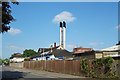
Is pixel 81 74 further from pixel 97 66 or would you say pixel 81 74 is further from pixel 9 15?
pixel 9 15

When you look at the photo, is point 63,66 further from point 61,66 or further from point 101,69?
point 101,69

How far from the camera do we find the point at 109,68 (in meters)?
17.5

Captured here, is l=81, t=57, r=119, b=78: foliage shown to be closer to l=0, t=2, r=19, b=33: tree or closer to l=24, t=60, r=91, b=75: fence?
l=24, t=60, r=91, b=75: fence

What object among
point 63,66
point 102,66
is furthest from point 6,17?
point 63,66

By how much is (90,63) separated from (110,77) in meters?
3.13

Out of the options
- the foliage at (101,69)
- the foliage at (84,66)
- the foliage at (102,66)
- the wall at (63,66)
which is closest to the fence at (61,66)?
the wall at (63,66)

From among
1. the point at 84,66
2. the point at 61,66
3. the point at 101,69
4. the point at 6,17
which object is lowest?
the point at 61,66

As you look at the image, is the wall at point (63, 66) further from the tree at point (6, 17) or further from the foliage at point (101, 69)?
the tree at point (6, 17)

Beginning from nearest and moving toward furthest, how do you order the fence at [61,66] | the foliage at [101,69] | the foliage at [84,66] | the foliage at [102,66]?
the foliage at [101,69]
the foliage at [102,66]
the foliage at [84,66]
the fence at [61,66]

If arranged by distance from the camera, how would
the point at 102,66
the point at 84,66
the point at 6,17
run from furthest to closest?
the point at 84,66 < the point at 102,66 < the point at 6,17

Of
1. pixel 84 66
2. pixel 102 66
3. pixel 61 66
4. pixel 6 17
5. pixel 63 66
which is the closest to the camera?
pixel 6 17

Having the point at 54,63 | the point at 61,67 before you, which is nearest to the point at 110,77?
the point at 61,67

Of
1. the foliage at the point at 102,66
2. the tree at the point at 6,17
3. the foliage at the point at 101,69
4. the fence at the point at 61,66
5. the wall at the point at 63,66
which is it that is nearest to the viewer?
the tree at the point at 6,17

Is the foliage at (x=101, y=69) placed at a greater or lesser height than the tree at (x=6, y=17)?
lesser
